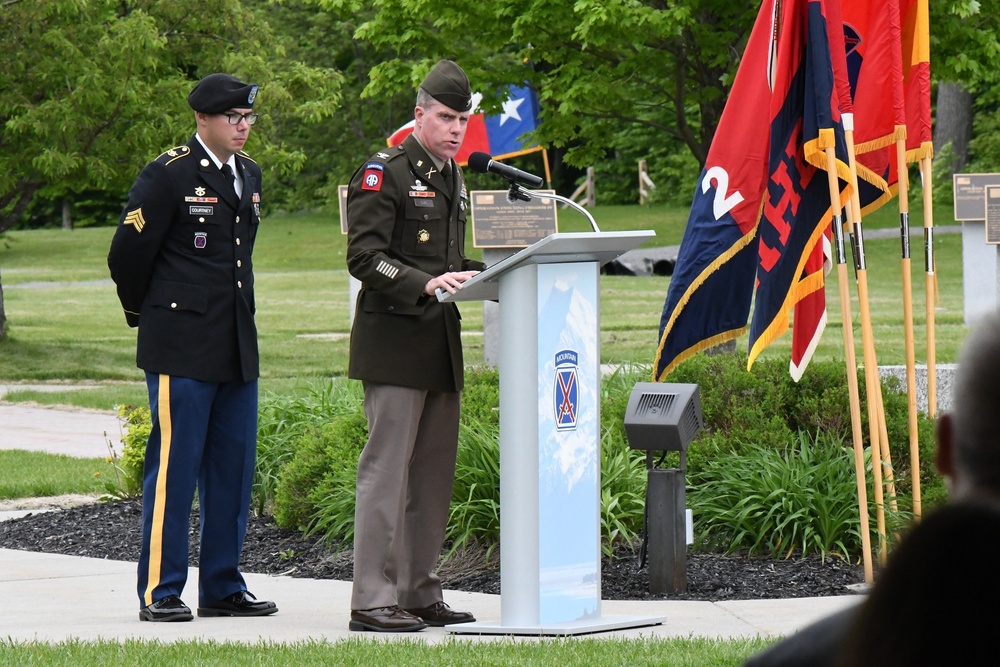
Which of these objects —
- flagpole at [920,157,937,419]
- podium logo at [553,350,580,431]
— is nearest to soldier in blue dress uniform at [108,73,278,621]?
podium logo at [553,350,580,431]

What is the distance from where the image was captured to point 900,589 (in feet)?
4.33

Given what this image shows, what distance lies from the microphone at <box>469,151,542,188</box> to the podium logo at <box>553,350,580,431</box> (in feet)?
2.12

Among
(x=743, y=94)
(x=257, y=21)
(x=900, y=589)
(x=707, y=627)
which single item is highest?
(x=257, y=21)

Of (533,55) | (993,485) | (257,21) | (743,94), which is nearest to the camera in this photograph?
(993,485)

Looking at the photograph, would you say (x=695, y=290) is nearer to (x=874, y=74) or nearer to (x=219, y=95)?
(x=874, y=74)

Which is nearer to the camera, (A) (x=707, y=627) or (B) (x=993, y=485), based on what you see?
(B) (x=993, y=485)

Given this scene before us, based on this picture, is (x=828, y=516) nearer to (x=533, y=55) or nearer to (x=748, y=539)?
(x=748, y=539)

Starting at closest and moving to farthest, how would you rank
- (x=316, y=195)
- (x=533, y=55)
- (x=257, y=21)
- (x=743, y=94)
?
(x=743, y=94) < (x=533, y=55) < (x=257, y=21) < (x=316, y=195)

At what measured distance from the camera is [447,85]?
5.43 meters

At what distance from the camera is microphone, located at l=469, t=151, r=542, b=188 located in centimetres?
522

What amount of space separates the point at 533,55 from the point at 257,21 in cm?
→ 718

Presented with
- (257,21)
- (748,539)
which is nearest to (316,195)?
(257,21)

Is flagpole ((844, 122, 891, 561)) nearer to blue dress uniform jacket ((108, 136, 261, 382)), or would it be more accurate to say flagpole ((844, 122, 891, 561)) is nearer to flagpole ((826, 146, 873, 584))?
flagpole ((826, 146, 873, 584))

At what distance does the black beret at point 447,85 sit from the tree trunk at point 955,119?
3512cm
